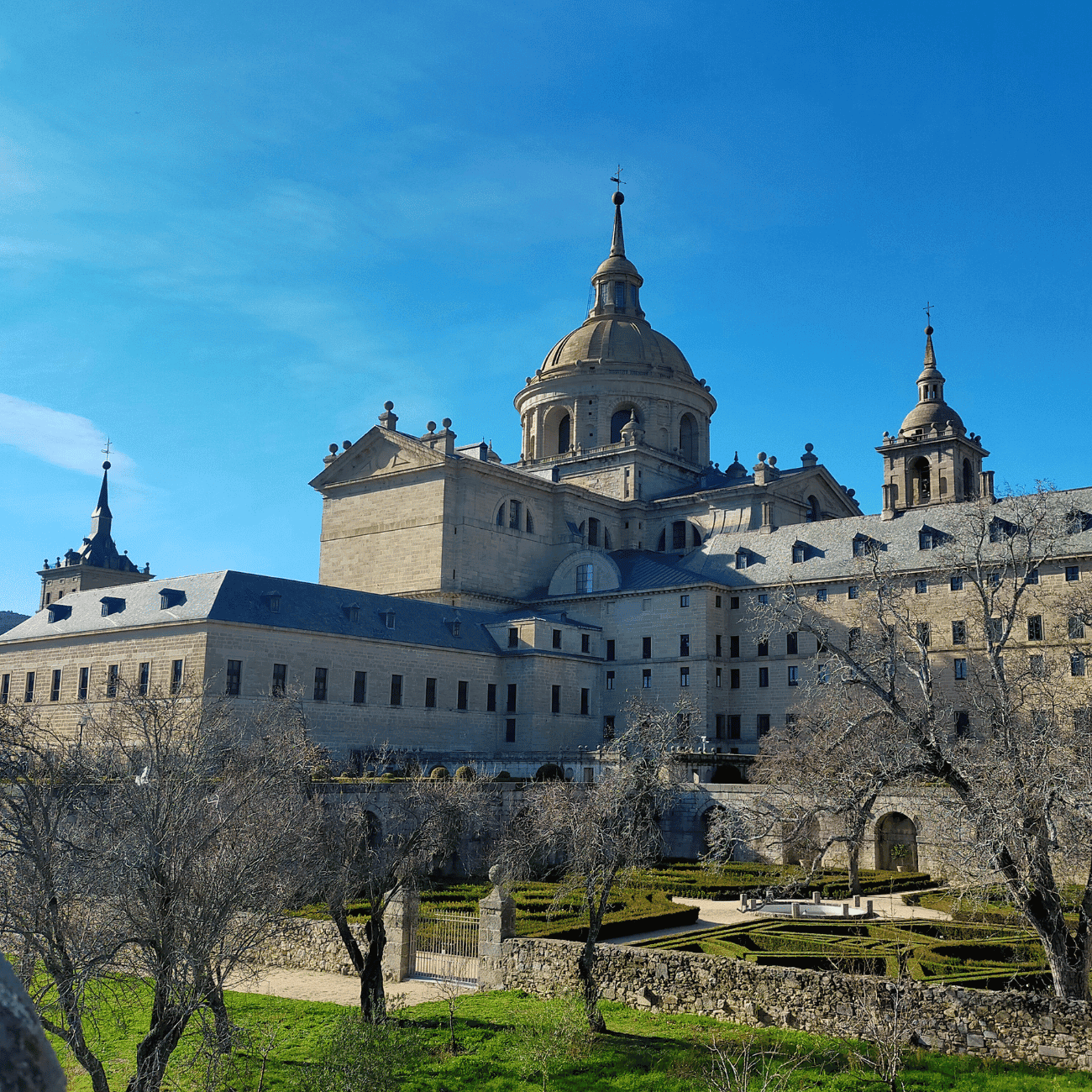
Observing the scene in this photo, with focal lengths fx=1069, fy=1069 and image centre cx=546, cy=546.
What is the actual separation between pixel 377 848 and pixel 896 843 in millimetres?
22332

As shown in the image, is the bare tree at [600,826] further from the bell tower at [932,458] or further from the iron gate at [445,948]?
the bell tower at [932,458]

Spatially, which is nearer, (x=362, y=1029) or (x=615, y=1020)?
(x=362, y=1029)

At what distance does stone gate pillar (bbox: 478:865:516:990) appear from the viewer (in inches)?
910

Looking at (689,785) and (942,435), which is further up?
(942,435)

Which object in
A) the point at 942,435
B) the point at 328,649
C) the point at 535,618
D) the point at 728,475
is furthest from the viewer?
the point at 728,475

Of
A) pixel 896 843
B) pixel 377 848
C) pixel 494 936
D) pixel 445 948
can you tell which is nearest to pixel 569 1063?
pixel 494 936

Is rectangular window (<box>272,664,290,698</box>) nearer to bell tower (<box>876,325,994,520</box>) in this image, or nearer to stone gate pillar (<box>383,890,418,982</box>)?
stone gate pillar (<box>383,890,418,982</box>)

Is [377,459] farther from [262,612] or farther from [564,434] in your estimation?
[262,612]

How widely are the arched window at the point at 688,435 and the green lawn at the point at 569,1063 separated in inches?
2278

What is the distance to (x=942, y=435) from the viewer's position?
6612cm

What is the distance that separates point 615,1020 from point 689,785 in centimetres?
2573

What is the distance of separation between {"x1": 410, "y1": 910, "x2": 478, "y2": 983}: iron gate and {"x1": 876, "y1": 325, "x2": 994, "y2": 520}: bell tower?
152ft

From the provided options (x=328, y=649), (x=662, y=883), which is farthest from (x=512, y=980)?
(x=328, y=649)

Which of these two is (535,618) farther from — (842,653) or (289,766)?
(842,653)
